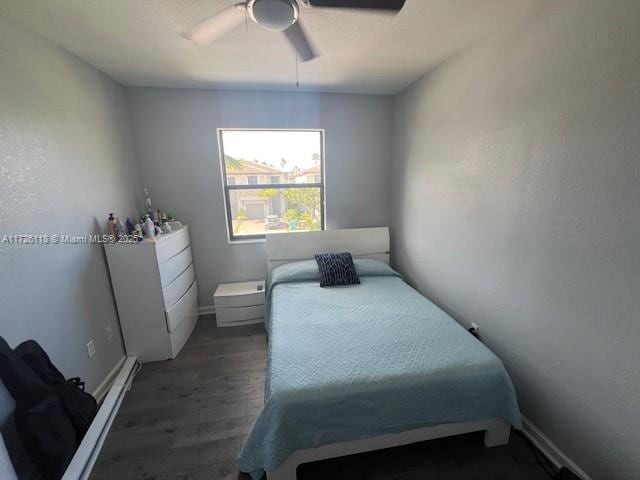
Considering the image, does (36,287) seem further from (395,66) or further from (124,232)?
(395,66)

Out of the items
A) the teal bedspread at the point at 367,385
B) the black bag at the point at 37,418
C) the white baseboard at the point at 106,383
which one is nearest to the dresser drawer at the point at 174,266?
the white baseboard at the point at 106,383

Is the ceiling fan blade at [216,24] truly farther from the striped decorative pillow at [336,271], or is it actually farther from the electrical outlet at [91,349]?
the electrical outlet at [91,349]

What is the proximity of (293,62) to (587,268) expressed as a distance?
7.74 ft

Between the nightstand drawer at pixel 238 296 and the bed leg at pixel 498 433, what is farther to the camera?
the nightstand drawer at pixel 238 296

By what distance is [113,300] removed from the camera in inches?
88.0

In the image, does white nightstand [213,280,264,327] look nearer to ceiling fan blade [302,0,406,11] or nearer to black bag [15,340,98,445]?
black bag [15,340,98,445]

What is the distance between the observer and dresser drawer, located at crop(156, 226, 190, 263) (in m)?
2.25

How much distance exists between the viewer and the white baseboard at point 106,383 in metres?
1.94

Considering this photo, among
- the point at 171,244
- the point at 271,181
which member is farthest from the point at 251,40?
the point at 171,244

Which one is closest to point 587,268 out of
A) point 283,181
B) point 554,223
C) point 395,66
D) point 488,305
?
→ point 554,223

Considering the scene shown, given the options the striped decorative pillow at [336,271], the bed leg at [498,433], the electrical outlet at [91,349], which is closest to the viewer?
the bed leg at [498,433]

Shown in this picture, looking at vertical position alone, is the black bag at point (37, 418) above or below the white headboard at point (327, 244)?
below

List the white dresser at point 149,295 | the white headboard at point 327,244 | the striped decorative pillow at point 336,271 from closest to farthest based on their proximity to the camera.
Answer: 1. the white dresser at point 149,295
2. the striped decorative pillow at point 336,271
3. the white headboard at point 327,244

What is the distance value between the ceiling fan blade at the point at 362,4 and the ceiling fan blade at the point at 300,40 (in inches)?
10.4
